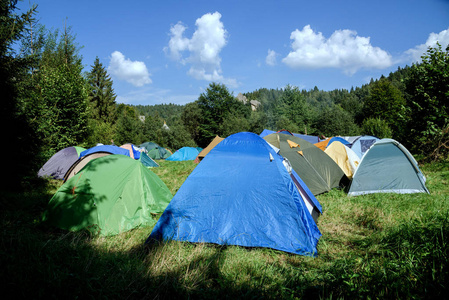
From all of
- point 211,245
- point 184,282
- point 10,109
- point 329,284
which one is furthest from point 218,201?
point 10,109

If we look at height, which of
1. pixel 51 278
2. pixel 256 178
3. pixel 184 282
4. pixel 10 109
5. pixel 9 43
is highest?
pixel 9 43

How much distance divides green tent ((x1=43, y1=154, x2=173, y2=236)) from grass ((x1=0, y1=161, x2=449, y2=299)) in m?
0.77

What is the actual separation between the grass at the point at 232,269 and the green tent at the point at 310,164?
2810 millimetres

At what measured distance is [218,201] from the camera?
3953 millimetres

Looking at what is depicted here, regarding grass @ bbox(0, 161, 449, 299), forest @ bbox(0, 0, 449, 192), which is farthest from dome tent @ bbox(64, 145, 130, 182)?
grass @ bbox(0, 161, 449, 299)

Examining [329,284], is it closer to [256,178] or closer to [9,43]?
[256,178]

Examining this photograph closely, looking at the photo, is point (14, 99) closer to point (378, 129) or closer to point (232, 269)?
point (232, 269)

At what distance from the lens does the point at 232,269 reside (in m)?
2.88

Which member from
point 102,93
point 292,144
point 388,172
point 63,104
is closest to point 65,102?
point 63,104

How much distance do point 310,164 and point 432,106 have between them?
8.56 meters

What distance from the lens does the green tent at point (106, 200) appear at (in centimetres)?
457

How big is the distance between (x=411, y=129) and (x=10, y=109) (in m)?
17.9

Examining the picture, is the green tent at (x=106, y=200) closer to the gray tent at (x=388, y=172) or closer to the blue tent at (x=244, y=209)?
the blue tent at (x=244, y=209)

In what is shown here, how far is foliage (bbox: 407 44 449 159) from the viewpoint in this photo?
10141 millimetres
